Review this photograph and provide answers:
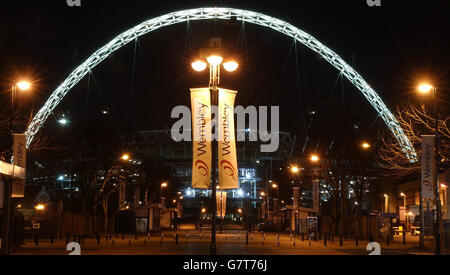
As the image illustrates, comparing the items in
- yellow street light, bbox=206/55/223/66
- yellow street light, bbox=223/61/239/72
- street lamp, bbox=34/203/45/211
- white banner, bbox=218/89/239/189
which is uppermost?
yellow street light, bbox=206/55/223/66

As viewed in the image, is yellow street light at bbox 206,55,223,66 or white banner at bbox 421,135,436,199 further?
white banner at bbox 421,135,436,199

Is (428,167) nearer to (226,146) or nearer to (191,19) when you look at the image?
(226,146)

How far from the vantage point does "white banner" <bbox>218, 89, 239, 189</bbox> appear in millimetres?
23141

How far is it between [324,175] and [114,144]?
25.5 m

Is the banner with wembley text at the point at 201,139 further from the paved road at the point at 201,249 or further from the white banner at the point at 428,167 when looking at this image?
the white banner at the point at 428,167

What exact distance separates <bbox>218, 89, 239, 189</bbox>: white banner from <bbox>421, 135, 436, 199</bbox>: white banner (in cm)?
1637

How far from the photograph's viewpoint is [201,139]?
23156 mm

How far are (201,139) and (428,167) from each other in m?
18.0

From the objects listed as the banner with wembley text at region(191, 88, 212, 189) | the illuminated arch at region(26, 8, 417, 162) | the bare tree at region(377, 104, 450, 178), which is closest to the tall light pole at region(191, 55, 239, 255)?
the banner with wembley text at region(191, 88, 212, 189)

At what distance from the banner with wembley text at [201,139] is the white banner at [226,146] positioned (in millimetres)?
511

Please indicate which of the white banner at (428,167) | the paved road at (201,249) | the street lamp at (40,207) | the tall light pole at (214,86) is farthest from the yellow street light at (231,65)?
the street lamp at (40,207)

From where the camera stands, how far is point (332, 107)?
87.4m

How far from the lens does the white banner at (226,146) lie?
75.9ft

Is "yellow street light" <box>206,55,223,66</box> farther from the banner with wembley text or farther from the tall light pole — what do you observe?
the banner with wembley text
